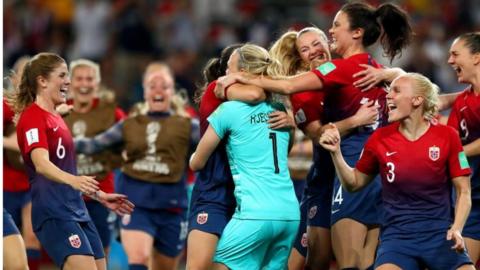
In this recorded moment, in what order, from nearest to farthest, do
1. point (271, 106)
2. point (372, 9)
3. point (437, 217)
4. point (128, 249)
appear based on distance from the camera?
point (437, 217) → point (271, 106) → point (372, 9) → point (128, 249)

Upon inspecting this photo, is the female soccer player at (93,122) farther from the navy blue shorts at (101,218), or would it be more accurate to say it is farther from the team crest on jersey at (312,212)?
the team crest on jersey at (312,212)

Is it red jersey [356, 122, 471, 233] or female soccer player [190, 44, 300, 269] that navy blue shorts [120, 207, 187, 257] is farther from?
red jersey [356, 122, 471, 233]

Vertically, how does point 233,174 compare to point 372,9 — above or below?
below

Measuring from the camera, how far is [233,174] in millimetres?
7672

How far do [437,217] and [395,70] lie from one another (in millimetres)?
1295

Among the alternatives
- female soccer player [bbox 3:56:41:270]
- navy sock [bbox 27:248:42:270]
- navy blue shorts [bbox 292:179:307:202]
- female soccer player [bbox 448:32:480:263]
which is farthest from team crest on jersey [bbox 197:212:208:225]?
navy blue shorts [bbox 292:179:307:202]

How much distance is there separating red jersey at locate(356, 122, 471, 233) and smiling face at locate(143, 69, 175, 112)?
3.42 m

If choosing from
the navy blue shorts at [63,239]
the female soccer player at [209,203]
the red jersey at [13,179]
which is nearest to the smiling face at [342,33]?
the female soccer player at [209,203]

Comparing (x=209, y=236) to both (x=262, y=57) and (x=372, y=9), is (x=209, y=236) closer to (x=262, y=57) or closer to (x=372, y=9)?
(x=262, y=57)

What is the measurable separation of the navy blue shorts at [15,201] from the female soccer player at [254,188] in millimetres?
3392

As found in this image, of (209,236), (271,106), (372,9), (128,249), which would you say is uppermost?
(372,9)

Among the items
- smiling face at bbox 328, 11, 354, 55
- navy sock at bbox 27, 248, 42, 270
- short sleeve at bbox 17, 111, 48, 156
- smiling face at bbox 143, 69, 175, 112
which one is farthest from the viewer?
navy sock at bbox 27, 248, 42, 270

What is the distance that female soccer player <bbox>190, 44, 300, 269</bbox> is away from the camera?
749cm

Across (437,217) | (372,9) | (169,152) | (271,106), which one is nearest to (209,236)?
(271,106)
